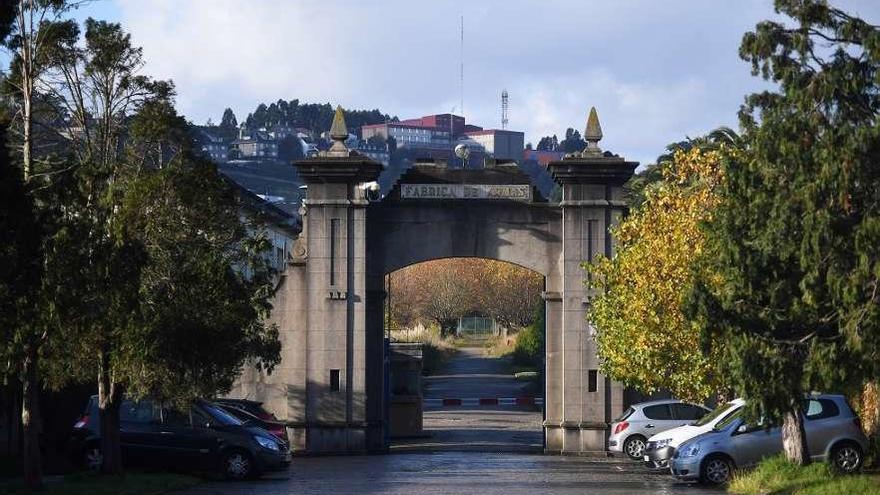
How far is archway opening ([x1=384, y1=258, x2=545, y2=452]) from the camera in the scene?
47.5m

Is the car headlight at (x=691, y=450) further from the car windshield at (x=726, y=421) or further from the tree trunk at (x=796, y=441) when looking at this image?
the tree trunk at (x=796, y=441)

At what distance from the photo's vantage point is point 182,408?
28641 mm

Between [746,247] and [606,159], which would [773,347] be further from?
[606,159]

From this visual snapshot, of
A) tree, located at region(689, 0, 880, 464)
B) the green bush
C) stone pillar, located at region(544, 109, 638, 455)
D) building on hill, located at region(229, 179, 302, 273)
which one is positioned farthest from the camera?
the green bush

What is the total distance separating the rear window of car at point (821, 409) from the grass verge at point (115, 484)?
11.7m

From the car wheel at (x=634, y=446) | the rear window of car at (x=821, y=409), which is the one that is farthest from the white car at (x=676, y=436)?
the car wheel at (x=634, y=446)

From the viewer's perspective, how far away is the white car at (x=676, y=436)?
30.9 metres

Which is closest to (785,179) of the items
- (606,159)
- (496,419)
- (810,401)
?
(810,401)

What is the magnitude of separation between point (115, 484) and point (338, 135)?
16808 millimetres

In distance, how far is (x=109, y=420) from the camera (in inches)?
1105

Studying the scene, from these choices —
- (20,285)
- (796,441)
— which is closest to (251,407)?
(796,441)

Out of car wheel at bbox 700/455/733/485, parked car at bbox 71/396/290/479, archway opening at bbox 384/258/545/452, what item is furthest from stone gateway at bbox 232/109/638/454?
car wheel at bbox 700/455/733/485

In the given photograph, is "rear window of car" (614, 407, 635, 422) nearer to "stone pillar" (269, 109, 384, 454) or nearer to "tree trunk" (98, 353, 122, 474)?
"stone pillar" (269, 109, 384, 454)

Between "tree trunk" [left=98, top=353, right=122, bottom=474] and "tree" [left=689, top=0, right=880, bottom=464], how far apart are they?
11706 mm
